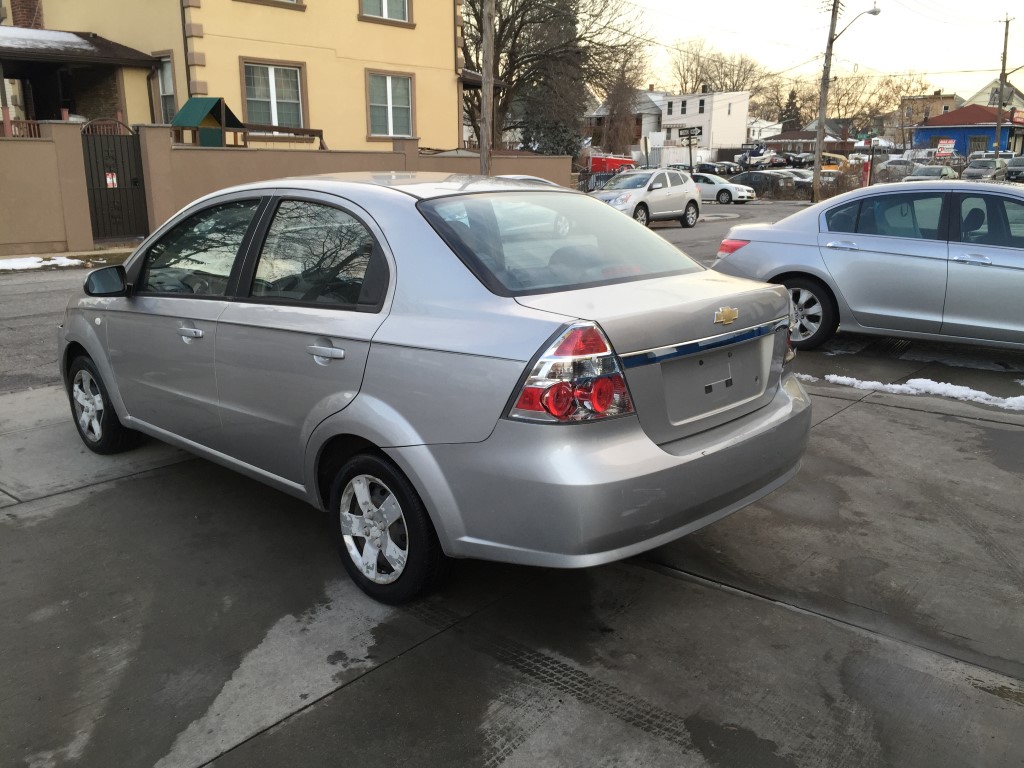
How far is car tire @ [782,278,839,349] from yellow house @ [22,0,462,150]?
16574 mm

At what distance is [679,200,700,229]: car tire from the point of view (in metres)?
25.0

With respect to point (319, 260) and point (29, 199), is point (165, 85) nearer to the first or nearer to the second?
point (29, 199)

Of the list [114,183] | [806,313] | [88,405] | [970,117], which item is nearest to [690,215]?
[114,183]

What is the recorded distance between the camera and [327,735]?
2770 millimetres

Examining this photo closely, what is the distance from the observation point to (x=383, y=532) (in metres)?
3.47

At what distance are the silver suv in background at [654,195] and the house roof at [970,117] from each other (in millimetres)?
70143

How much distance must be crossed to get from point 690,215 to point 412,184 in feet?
73.9

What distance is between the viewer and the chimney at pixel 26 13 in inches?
997

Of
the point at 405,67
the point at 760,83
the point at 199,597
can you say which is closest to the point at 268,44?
the point at 405,67

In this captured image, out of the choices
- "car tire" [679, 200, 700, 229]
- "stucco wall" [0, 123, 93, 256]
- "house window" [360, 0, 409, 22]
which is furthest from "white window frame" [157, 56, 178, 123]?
"car tire" [679, 200, 700, 229]

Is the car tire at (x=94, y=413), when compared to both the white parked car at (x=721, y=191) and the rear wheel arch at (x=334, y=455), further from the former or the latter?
the white parked car at (x=721, y=191)

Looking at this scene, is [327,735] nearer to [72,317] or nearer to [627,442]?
[627,442]

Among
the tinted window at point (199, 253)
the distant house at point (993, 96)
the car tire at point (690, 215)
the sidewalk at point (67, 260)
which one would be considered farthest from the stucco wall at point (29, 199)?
the distant house at point (993, 96)

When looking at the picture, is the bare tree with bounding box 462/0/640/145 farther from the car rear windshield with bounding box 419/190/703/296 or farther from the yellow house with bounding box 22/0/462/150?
the car rear windshield with bounding box 419/190/703/296
